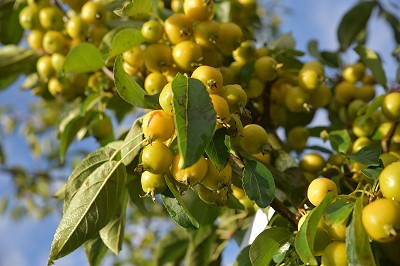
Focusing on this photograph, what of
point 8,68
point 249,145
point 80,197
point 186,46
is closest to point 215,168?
→ point 249,145

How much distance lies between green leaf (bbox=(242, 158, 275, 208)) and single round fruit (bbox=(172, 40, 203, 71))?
481mm

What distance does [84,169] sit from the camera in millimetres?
1482

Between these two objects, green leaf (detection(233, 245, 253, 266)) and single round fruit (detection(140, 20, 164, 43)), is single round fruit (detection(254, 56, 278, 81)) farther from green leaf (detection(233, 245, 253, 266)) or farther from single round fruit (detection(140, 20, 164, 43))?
green leaf (detection(233, 245, 253, 266))

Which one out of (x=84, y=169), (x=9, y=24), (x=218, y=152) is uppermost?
(x=218, y=152)

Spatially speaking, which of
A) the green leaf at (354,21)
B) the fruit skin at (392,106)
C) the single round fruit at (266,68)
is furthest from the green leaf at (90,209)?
the green leaf at (354,21)

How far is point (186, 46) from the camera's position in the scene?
158 centimetres

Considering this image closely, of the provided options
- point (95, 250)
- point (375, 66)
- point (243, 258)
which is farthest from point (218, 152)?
point (375, 66)

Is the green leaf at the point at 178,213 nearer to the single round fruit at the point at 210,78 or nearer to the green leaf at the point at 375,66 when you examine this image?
the single round fruit at the point at 210,78

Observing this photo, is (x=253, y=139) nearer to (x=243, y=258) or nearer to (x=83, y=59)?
(x=243, y=258)

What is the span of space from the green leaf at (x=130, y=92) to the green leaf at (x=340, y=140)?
0.71 meters

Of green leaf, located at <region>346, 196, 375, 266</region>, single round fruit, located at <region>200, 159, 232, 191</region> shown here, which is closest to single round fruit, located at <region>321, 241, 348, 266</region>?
green leaf, located at <region>346, 196, 375, 266</region>

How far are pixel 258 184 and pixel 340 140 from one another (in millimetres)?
681

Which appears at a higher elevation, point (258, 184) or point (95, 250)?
point (258, 184)

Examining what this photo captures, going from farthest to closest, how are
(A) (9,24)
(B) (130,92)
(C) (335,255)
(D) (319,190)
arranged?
(A) (9,24) < (B) (130,92) < (D) (319,190) < (C) (335,255)
